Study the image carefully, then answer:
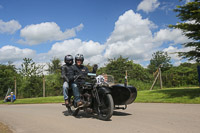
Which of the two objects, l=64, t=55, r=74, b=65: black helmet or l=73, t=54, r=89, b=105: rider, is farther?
l=64, t=55, r=74, b=65: black helmet

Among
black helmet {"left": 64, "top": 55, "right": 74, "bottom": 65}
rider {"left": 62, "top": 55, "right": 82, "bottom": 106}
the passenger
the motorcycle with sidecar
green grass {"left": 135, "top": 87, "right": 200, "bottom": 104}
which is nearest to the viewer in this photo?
the motorcycle with sidecar

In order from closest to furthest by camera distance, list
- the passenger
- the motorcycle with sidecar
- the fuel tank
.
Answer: the motorcycle with sidecar
the fuel tank
the passenger

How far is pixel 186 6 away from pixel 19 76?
22052 mm

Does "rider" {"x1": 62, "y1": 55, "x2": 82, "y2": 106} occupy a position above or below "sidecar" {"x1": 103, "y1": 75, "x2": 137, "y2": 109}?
above

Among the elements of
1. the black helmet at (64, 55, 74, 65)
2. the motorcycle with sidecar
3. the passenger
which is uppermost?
the black helmet at (64, 55, 74, 65)

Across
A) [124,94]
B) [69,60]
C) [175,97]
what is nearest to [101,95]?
[124,94]

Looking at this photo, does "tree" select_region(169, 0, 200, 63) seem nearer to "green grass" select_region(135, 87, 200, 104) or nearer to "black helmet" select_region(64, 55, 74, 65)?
"green grass" select_region(135, 87, 200, 104)

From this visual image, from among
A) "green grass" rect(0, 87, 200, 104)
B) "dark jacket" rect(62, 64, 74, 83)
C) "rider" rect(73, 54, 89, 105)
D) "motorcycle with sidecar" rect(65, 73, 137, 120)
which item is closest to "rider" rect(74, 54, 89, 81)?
"rider" rect(73, 54, 89, 105)

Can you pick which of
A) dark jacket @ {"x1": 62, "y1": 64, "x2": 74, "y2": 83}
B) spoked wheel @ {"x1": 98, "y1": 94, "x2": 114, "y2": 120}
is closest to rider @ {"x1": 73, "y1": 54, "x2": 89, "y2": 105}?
dark jacket @ {"x1": 62, "y1": 64, "x2": 74, "y2": 83}

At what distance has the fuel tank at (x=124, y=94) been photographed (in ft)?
19.3

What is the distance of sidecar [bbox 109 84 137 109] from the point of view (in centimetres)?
589

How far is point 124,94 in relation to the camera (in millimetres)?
6012

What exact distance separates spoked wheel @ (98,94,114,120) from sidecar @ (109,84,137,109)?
622 millimetres

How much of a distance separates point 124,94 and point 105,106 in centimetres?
81
